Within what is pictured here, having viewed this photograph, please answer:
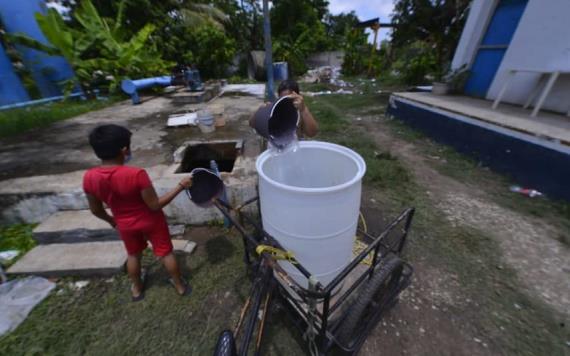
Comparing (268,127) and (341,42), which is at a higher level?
(341,42)

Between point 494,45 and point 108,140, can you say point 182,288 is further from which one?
point 494,45

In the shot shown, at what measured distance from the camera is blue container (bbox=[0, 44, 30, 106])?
19.9ft

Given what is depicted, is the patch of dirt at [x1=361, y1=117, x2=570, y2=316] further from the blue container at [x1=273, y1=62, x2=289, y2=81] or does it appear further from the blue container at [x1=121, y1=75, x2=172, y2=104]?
the blue container at [x1=273, y1=62, x2=289, y2=81]

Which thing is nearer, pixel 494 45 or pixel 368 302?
pixel 368 302

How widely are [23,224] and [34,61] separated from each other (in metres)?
6.98

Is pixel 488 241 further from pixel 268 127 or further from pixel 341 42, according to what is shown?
pixel 341 42

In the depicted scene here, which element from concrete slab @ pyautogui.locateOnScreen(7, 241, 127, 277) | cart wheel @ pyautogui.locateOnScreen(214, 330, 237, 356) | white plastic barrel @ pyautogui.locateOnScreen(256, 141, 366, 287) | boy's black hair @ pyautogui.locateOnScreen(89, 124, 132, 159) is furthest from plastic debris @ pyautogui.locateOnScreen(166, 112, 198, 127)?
cart wheel @ pyautogui.locateOnScreen(214, 330, 237, 356)

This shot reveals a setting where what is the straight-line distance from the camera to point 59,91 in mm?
7406

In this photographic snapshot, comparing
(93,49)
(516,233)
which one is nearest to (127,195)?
(516,233)

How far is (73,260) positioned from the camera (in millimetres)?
2311

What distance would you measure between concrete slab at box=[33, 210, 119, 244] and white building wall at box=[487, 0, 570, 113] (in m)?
8.03

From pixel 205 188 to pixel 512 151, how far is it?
484 centimetres

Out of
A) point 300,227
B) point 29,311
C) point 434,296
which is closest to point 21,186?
point 29,311

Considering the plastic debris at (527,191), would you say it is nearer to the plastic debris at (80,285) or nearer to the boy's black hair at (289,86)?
→ the boy's black hair at (289,86)
